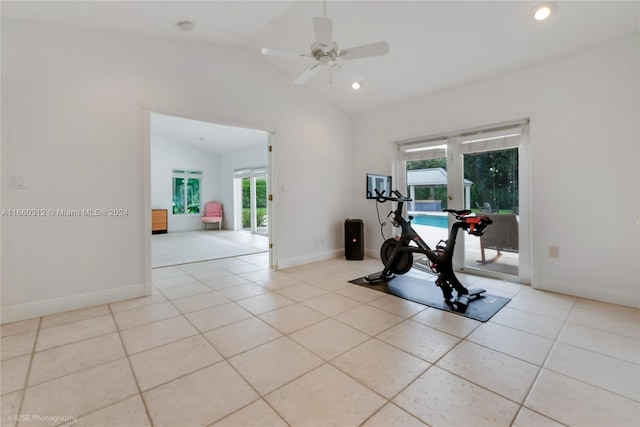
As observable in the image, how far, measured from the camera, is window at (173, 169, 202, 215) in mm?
9656

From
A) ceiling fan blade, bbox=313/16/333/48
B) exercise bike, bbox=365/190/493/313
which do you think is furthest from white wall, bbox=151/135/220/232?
ceiling fan blade, bbox=313/16/333/48

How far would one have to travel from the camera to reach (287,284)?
3.63 metres

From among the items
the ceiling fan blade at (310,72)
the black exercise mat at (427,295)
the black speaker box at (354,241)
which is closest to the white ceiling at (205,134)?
the black speaker box at (354,241)

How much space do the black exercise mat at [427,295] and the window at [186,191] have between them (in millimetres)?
8056

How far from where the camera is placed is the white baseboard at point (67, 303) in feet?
8.39

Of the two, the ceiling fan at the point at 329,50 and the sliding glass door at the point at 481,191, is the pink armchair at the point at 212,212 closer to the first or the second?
the sliding glass door at the point at 481,191

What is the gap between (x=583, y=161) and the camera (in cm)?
304

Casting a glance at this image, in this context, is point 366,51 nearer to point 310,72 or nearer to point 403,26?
point 310,72

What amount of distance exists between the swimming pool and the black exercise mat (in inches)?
41.3

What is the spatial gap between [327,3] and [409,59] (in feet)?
4.22

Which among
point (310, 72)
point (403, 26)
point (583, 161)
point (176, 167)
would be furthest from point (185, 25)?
point (176, 167)

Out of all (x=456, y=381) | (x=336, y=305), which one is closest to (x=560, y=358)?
(x=456, y=381)

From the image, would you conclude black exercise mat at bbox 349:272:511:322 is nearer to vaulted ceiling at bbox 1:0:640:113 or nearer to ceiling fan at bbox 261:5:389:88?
ceiling fan at bbox 261:5:389:88

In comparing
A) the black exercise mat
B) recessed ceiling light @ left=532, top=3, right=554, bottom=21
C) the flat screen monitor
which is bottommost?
the black exercise mat
